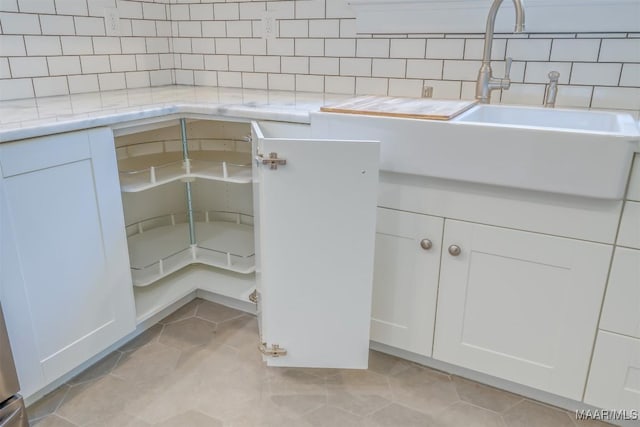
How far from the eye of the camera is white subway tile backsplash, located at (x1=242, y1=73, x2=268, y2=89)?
2272 millimetres

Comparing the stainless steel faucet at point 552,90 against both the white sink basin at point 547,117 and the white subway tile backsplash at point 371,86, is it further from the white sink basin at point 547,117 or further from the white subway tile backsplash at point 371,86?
the white subway tile backsplash at point 371,86

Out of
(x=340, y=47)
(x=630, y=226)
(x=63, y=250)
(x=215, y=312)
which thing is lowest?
(x=215, y=312)

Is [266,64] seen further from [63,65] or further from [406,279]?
[406,279]

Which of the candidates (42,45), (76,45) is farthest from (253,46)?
(42,45)

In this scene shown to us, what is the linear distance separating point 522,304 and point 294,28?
1.53 m

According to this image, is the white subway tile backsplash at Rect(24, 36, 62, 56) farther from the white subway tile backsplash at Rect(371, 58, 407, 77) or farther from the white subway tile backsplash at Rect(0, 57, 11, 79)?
the white subway tile backsplash at Rect(371, 58, 407, 77)

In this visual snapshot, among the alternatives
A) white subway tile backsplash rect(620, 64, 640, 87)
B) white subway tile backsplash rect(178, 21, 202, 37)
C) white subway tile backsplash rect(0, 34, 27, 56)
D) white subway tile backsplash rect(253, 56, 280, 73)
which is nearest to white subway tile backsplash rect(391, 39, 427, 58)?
white subway tile backsplash rect(253, 56, 280, 73)

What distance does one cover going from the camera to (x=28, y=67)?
188 cm

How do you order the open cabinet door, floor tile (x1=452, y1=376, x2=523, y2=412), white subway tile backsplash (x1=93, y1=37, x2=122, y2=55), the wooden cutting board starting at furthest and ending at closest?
1. white subway tile backsplash (x1=93, y1=37, x2=122, y2=55)
2. floor tile (x1=452, y1=376, x2=523, y2=412)
3. the wooden cutting board
4. the open cabinet door

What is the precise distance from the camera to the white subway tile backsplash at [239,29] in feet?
7.33

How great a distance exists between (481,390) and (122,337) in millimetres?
1300

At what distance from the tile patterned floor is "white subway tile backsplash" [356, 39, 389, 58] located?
4.07ft

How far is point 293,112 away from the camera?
5.19 feet

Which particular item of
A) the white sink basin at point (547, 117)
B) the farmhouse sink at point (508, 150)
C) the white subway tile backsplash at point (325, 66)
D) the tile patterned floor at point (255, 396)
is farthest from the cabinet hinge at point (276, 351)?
the white subway tile backsplash at point (325, 66)
